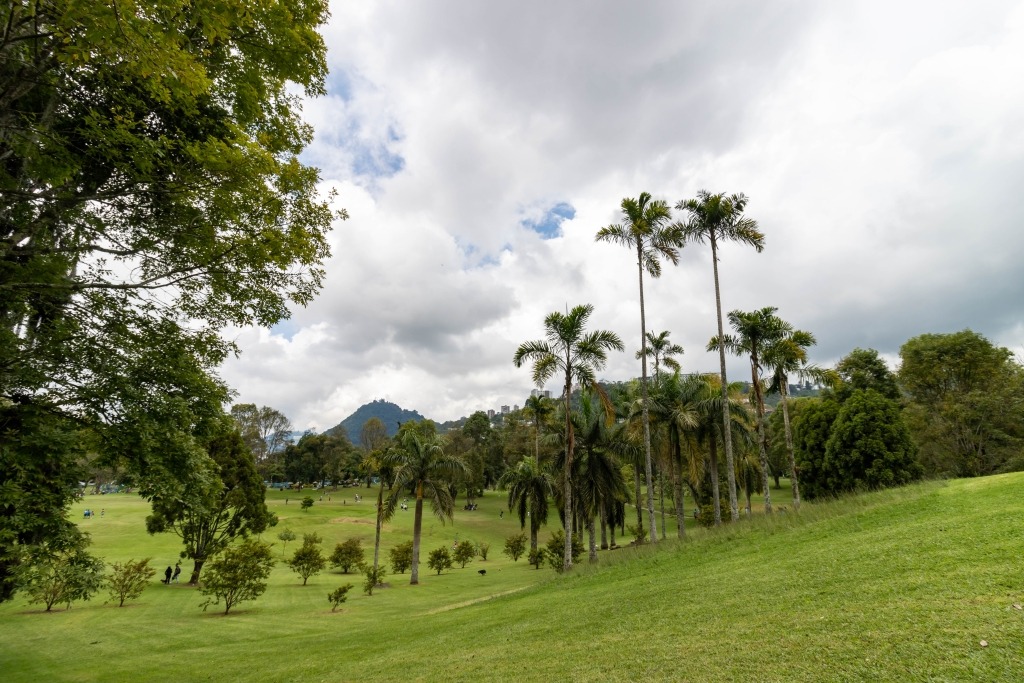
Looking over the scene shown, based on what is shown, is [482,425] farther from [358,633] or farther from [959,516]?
[959,516]

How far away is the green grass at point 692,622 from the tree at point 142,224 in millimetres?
6475

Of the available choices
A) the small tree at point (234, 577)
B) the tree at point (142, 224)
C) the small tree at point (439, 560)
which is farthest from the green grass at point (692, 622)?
the small tree at point (439, 560)

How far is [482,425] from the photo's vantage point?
82062 millimetres

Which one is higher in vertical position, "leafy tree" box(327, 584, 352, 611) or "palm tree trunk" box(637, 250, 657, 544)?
"palm tree trunk" box(637, 250, 657, 544)

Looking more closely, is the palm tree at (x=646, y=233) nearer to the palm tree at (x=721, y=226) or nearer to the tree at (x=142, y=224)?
the palm tree at (x=721, y=226)

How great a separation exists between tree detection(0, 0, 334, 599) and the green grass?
6.48m

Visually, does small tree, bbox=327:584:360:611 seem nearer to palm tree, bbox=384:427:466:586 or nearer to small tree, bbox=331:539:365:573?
palm tree, bbox=384:427:466:586

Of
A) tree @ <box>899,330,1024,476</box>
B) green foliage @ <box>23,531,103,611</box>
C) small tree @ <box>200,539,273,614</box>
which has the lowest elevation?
small tree @ <box>200,539,273,614</box>

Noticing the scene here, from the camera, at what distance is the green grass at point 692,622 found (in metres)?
5.45

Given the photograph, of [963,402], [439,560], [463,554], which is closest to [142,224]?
[439,560]

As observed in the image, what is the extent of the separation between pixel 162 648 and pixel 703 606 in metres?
16.0

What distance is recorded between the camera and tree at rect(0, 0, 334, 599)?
7.31 meters

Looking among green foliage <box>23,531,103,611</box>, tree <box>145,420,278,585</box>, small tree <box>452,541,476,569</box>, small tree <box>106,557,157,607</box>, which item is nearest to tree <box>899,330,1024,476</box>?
small tree <box>452,541,476,569</box>

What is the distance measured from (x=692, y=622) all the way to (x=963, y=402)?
4173 cm
